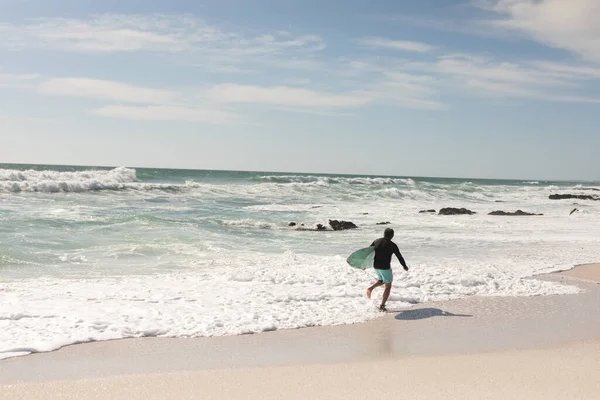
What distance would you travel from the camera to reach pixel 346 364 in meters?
5.80

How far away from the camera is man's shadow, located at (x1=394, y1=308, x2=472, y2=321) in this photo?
8109 millimetres

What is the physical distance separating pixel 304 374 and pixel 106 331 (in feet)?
9.52

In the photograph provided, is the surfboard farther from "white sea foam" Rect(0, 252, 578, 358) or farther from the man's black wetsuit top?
"white sea foam" Rect(0, 252, 578, 358)

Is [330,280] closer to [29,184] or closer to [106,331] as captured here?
[106,331]

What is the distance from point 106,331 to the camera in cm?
690

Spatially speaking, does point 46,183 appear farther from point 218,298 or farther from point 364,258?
point 364,258

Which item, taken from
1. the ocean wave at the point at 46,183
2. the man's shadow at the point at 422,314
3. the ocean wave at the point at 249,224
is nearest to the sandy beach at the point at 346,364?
the man's shadow at the point at 422,314

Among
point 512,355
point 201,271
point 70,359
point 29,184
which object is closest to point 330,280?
point 201,271

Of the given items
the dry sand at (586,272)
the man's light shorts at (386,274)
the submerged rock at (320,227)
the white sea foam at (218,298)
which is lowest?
the white sea foam at (218,298)

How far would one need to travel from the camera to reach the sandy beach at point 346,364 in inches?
196

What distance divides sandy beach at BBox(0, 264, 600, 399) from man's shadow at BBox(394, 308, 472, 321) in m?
0.18

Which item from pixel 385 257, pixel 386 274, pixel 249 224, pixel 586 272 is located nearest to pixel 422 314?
pixel 386 274

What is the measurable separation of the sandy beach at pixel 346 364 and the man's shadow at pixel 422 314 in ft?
0.58

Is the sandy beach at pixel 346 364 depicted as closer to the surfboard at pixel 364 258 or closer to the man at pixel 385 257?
the man at pixel 385 257
